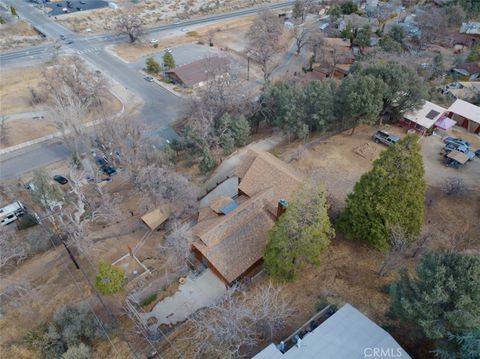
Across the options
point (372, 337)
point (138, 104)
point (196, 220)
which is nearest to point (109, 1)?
point (138, 104)

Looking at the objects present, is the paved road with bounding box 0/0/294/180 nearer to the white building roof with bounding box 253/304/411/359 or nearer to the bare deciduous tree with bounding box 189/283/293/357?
the bare deciduous tree with bounding box 189/283/293/357

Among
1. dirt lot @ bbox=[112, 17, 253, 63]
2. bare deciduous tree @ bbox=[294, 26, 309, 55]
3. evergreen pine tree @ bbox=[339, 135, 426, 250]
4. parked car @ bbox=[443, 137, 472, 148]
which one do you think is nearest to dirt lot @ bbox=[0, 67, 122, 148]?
dirt lot @ bbox=[112, 17, 253, 63]

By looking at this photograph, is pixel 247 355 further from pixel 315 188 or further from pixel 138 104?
pixel 138 104

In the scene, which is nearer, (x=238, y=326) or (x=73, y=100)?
(x=238, y=326)

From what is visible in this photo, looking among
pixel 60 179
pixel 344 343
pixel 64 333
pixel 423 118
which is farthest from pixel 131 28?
pixel 344 343

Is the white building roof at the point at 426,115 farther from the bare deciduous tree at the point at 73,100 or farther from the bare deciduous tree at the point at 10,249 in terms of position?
the bare deciduous tree at the point at 10,249

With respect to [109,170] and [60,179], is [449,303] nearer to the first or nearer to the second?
[109,170]

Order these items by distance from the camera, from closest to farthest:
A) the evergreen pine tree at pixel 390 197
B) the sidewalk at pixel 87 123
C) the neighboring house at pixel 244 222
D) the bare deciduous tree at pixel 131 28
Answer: the evergreen pine tree at pixel 390 197
the neighboring house at pixel 244 222
the sidewalk at pixel 87 123
the bare deciduous tree at pixel 131 28

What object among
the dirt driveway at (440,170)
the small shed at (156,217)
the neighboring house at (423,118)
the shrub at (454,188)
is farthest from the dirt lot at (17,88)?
the shrub at (454,188)

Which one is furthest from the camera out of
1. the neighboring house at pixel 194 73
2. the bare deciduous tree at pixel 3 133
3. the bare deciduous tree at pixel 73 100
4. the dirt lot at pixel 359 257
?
the neighboring house at pixel 194 73
